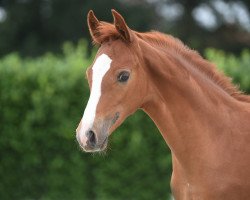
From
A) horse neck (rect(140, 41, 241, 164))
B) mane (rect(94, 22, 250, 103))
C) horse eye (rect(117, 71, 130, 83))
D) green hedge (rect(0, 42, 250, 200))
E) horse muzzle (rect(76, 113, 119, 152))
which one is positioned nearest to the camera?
horse muzzle (rect(76, 113, 119, 152))

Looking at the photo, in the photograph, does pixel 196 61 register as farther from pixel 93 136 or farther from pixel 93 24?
pixel 93 136

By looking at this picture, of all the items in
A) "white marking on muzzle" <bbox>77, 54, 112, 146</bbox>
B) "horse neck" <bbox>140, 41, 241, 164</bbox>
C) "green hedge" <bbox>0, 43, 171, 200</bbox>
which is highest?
"white marking on muzzle" <bbox>77, 54, 112, 146</bbox>

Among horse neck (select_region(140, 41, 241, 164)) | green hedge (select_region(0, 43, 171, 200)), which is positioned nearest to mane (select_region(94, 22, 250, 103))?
horse neck (select_region(140, 41, 241, 164))

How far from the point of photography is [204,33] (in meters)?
23.2

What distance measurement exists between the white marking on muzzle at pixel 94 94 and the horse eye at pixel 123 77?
0.10 meters

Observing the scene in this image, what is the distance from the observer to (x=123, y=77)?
4.48 m

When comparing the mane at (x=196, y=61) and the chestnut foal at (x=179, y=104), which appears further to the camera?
the mane at (x=196, y=61)

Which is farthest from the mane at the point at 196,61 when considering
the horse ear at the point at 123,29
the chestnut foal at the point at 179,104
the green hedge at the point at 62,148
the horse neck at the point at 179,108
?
the green hedge at the point at 62,148

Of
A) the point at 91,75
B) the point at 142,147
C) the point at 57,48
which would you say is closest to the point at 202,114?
the point at 91,75

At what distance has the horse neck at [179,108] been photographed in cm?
472

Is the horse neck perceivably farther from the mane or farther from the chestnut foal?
the mane

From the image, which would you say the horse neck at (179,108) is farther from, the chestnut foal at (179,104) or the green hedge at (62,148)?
the green hedge at (62,148)

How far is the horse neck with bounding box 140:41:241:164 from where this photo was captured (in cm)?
472

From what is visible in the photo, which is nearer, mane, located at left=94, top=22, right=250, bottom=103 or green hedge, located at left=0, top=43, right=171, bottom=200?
mane, located at left=94, top=22, right=250, bottom=103
